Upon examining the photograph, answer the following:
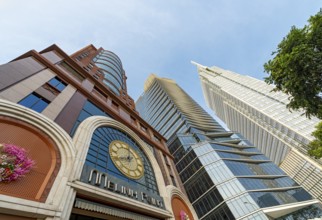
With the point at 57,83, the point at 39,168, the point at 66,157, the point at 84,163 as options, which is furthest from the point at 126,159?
the point at 57,83

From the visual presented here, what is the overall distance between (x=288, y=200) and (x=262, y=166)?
12.5m

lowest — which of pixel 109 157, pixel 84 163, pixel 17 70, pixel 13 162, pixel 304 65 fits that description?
pixel 13 162

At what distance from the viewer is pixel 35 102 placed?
11289 millimetres

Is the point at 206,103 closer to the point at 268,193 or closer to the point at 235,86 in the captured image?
the point at 235,86

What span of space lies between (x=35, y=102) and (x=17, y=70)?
243 cm

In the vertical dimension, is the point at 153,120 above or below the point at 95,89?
above

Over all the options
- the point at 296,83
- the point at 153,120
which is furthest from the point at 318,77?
the point at 153,120

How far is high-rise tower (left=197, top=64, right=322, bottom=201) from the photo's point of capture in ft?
184

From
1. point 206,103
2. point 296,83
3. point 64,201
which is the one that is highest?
point 206,103

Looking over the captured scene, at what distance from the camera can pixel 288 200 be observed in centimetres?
3647

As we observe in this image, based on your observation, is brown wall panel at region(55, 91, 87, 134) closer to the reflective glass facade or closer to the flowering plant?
the flowering plant

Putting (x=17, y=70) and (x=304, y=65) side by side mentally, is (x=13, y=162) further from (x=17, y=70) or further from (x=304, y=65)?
(x=304, y=65)

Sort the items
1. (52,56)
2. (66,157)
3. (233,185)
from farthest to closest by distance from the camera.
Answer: (233,185)
(52,56)
(66,157)

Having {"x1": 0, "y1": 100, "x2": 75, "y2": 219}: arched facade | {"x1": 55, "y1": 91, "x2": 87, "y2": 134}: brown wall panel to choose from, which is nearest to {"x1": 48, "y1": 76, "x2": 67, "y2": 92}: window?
{"x1": 55, "y1": 91, "x2": 87, "y2": 134}: brown wall panel
